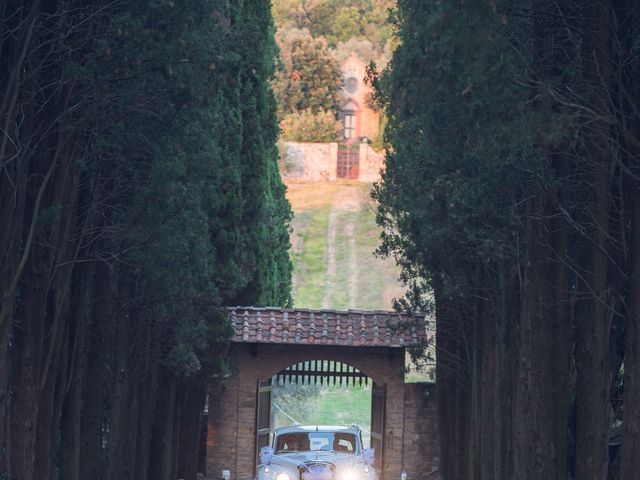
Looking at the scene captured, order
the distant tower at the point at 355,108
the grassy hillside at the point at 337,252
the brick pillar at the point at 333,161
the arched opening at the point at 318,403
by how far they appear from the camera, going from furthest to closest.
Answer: the distant tower at the point at 355,108 < the brick pillar at the point at 333,161 < the grassy hillside at the point at 337,252 < the arched opening at the point at 318,403

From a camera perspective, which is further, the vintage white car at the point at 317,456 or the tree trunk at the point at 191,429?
the tree trunk at the point at 191,429

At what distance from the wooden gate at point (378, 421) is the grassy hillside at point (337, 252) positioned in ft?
112

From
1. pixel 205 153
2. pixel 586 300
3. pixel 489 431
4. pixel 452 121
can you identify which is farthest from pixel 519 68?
pixel 489 431

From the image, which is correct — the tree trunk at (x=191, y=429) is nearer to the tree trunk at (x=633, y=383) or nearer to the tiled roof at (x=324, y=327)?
the tiled roof at (x=324, y=327)

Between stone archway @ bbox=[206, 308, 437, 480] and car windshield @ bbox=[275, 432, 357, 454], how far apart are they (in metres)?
8.01

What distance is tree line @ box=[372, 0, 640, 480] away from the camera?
1309cm

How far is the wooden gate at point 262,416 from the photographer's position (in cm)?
3048

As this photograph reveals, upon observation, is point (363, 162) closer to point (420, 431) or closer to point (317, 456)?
point (420, 431)

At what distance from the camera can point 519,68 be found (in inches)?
562

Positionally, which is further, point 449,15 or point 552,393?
point 552,393

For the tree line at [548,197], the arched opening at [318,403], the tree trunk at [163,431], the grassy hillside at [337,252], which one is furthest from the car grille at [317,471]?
the grassy hillside at [337,252]

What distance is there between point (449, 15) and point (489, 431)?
11.1m

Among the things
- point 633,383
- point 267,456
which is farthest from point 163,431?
point 633,383

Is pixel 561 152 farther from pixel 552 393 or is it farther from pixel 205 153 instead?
pixel 205 153
